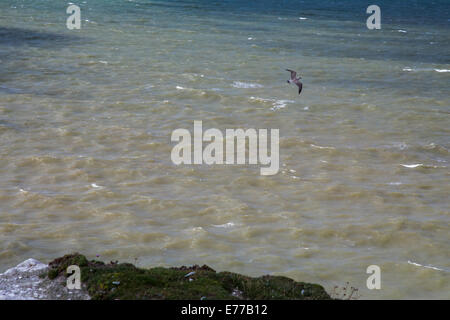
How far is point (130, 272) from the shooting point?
13180mm

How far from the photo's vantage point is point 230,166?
2877cm

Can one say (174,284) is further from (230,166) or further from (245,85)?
(245,85)

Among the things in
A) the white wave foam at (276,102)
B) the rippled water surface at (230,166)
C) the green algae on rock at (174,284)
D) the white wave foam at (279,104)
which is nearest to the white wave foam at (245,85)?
the rippled water surface at (230,166)

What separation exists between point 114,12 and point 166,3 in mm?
16690

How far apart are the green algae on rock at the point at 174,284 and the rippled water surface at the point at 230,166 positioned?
5.53 meters

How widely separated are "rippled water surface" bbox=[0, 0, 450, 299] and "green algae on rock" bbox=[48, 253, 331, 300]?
5.53m

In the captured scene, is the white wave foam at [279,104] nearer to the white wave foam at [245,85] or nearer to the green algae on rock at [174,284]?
the white wave foam at [245,85]

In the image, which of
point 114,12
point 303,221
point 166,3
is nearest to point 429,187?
point 303,221

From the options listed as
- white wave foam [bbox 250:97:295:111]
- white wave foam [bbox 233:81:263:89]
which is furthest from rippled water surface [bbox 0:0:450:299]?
white wave foam [bbox 233:81:263:89]

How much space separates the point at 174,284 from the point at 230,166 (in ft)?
52.5

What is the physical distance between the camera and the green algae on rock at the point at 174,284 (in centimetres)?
1241

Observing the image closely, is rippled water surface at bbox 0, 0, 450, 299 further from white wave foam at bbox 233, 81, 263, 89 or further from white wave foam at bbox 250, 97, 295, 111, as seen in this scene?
white wave foam at bbox 233, 81, 263, 89

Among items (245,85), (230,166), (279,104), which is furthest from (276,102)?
(230,166)

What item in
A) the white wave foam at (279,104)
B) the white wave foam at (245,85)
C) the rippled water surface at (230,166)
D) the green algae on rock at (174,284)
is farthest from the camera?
the white wave foam at (245,85)
